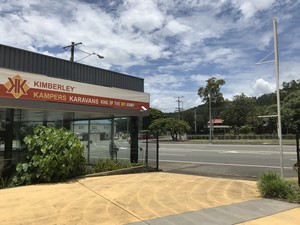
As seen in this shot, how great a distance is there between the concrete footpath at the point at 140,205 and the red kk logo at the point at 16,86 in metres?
2.96

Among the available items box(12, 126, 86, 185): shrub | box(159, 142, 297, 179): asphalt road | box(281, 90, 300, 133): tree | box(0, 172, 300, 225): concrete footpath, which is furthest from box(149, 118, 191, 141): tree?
box(0, 172, 300, 225): concrete footpath

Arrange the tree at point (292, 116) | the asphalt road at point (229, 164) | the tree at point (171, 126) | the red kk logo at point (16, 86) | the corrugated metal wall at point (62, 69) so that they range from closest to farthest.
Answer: the red kk logo at point (16, 86) < the corrugated metal wall at point (62, 69) < the asphalt road at point (229, 164) < the tree at point (171, 126) < the tree at point (292, 116)

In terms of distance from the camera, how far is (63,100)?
41.2 feet

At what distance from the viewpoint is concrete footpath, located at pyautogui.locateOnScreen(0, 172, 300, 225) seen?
669 cm

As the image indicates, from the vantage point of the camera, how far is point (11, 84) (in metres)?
10.9

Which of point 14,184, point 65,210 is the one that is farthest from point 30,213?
point 14,184

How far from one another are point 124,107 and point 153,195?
272 inches

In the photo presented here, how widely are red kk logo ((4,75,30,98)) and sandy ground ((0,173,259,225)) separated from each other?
9.74ft

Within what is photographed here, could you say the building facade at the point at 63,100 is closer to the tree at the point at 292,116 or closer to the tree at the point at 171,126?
the tree at the point at 171,126

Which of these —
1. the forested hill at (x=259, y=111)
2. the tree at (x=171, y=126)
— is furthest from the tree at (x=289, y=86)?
the tree at (x=171, y=126)

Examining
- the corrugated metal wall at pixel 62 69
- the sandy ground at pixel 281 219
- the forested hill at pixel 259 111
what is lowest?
the sandy ground at pixel 281 219

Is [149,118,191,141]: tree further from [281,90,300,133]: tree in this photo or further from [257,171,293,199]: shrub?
[257,171,293,199]: shrub

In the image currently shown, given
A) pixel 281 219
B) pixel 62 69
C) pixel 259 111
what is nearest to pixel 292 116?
pixel 259 111

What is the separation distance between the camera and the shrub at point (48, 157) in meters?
10.5
